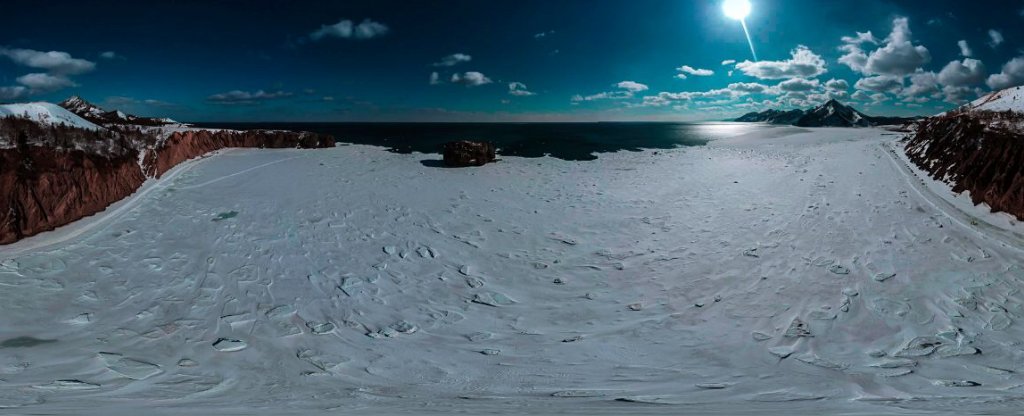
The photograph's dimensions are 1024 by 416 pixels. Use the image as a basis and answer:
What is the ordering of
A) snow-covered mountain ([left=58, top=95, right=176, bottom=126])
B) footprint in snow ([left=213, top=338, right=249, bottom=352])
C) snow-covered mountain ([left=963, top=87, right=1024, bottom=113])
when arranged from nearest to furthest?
footprint in snow ([left=213, top=338, right=249, bottom=352]) < snow-covered mountain ([left=963, top=87, right=1024, bottom=113]) < snow-covered mountain ([left=58, top=95, right=176, bottom=126])

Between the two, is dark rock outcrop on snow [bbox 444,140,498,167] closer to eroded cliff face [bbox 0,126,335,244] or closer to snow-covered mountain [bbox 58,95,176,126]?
eroded cliff face [bbox 0,126,335,244]

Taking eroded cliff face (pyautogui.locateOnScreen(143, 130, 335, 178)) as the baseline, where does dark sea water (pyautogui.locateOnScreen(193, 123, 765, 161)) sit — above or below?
above

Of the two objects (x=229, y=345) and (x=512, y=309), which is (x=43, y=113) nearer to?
(x=229, y=345)

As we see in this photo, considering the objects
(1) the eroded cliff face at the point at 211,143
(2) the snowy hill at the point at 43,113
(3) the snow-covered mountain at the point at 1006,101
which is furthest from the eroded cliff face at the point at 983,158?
(1) the eroded cliff face at the point at 211,143

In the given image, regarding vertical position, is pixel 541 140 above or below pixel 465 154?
above

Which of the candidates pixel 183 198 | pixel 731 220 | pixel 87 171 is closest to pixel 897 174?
pixel 731 220

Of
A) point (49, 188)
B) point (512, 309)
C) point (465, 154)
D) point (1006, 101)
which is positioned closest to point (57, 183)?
point (49, 188)

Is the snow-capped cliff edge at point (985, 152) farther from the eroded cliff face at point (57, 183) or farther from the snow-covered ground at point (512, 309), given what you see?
the eroded cliff face at point (57, 183)

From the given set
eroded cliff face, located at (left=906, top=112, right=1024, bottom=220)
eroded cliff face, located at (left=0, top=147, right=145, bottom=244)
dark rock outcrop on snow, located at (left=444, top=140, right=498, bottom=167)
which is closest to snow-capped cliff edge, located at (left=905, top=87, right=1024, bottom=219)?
eroded cliff face, located at (left=906, top=112, right=1024, bottom=220)
